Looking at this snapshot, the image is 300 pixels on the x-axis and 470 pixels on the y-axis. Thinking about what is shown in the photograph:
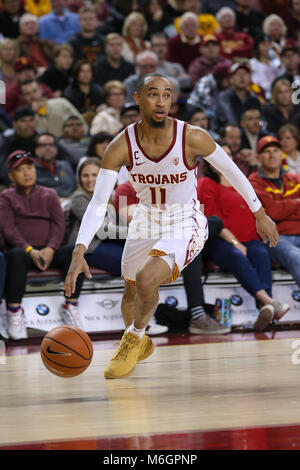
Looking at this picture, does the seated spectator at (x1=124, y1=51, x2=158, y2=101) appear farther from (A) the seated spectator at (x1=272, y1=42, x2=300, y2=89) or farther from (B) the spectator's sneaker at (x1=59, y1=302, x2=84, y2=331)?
(B) the spectator's sneaker at (x1=59, y1=302, x2=84, y2=331)

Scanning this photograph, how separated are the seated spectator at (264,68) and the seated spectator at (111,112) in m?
3.00

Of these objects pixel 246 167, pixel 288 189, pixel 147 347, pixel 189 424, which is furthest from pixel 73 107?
pixel 189 424

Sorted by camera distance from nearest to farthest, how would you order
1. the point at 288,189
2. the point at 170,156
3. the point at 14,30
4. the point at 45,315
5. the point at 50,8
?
Answer: the point at 170,156 < the point at 45,315 < the point at 288,189 < the point at 14,30 < the point at 50,8

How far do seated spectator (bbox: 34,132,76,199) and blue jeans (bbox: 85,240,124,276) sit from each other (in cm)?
142

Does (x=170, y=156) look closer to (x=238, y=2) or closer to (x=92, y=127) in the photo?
(x=92, y=127)

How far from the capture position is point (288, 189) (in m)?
8.07

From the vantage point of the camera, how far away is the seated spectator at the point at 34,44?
1134 centimetres

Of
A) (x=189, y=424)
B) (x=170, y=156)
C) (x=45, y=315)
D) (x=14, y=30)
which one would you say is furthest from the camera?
(x=14, y=30)

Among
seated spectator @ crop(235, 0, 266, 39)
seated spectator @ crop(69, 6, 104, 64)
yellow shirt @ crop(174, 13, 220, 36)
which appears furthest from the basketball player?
seated spectator @ crop(235, 0, 266, 39)

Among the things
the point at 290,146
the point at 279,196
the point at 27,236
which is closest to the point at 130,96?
the point at 290,146

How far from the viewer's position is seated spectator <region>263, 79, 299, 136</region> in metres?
10.7

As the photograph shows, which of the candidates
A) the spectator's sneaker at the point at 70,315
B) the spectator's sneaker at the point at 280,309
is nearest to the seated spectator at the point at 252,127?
the spectator's sneaker at the point at 280,309

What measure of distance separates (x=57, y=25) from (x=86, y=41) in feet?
2.82

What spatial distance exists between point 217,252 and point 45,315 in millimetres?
1811
